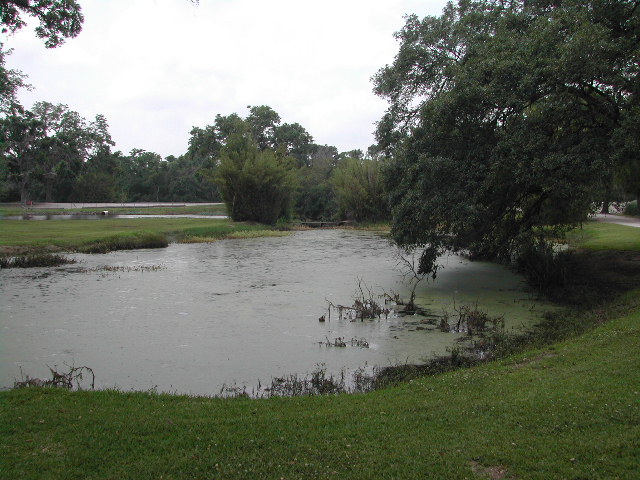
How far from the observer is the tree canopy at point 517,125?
1229 centimetres

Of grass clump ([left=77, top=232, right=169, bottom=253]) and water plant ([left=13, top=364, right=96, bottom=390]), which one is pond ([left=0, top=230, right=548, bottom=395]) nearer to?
water plant ([left=13, top=364, right=96, bottom=390])

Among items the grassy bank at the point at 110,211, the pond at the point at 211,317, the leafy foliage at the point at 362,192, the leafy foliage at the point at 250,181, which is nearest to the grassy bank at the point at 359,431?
the pond at the point at 211,317

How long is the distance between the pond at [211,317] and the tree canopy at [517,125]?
2.42 metres

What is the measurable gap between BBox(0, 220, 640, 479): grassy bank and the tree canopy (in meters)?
7.14

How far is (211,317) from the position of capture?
40.9 ft

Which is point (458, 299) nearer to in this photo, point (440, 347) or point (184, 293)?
point (440, 347)

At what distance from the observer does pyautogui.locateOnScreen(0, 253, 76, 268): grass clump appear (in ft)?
64.5

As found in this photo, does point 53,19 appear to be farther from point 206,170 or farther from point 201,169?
point 201,169

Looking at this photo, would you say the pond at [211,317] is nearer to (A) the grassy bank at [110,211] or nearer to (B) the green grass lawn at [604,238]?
(B) the green grass lawn at [604,238]

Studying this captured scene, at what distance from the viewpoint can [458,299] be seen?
48.4 feet

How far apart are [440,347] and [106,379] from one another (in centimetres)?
597

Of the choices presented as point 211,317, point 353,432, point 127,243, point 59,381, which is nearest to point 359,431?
point 353,432

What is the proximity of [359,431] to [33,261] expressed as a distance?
1885 centimetres

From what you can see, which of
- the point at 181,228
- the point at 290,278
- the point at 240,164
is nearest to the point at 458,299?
the point at 290,278
